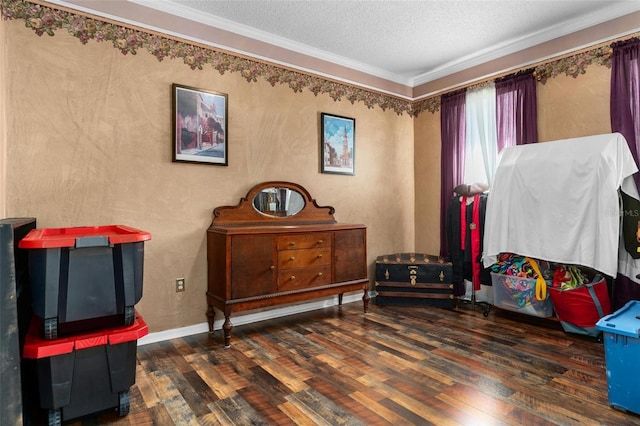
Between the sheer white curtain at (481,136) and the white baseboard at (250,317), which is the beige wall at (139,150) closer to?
the white baseboard at (250,317)

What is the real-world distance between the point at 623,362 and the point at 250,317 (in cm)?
275

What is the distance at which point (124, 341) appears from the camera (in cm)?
187

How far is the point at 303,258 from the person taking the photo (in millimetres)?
3281

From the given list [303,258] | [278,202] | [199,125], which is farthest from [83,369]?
[278,202]

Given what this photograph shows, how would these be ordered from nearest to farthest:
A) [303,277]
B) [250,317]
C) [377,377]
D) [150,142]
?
[377,377]
[150,142]
[303,277]
[250,317]

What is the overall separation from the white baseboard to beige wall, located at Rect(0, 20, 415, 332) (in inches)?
2.4

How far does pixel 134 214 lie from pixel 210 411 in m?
1.68

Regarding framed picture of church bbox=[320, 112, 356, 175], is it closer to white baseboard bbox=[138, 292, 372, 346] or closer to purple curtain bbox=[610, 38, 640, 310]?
white baseboard bbox=[138, 292, 372, 346]

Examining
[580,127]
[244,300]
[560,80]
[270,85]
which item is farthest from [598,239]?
[270,85]

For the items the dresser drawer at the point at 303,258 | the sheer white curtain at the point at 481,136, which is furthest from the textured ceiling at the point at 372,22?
the dresser drawer at the point at 303,258

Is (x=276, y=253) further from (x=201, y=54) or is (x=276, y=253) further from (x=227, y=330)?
(x=201, y=54)

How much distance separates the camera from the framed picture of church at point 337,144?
13.1 ft

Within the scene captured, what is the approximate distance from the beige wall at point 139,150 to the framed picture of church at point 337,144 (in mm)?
93

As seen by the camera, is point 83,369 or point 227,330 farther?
point 227,330
